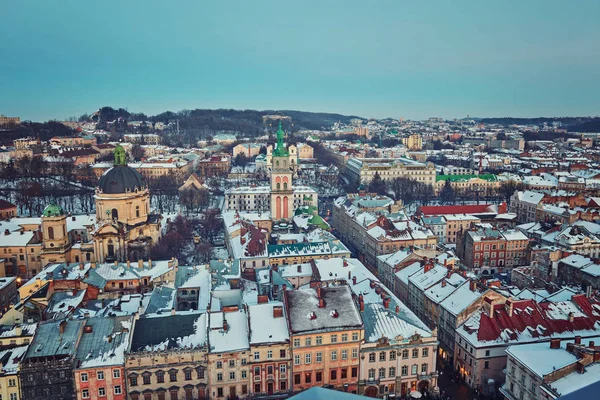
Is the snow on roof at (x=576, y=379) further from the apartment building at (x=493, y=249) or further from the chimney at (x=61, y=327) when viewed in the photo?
the apartment building at (x=493, y=249)

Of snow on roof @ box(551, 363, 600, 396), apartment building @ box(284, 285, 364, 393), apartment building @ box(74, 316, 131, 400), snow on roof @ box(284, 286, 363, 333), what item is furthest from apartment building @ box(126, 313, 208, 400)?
snow on roof @ box(551, 363, 600, 396)

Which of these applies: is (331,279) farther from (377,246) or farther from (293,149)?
(293,149)

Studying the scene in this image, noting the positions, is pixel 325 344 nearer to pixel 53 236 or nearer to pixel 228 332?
pixel 228 332

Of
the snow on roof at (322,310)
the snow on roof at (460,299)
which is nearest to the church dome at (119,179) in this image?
the snow on roof at (322,310)

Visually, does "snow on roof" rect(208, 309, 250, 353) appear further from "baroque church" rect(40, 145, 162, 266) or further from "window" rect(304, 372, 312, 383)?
"baroque church" rect(40, 145, 162, 266)

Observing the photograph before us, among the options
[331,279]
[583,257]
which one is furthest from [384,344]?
[583,257]
